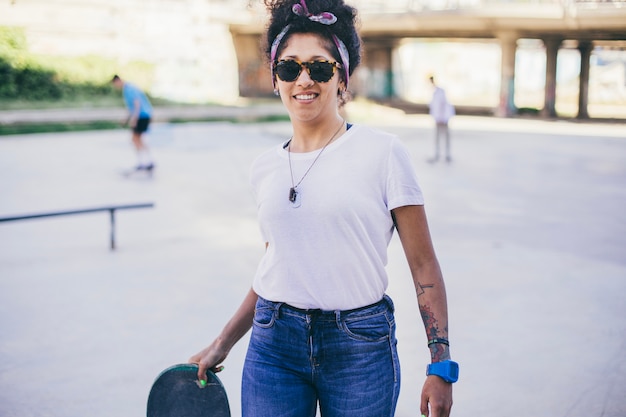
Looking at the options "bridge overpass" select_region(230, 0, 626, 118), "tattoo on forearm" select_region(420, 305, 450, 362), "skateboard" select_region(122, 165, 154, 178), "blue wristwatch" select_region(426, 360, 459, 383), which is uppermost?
"bridge overpass" select_region(230, 0, 626, 118)

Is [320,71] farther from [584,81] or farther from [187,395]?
[584,81]

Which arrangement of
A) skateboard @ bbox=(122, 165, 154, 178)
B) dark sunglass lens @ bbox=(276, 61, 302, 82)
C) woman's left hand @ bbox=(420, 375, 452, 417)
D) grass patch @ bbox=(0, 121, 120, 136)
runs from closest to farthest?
woman's left hand @ bbox=(420, 375, 452, 417)
dark sunglass lens @ bbox=(276, 61, 302, 82)
skateboard @ bbox=(122, 165, 154, 178)
grass patch @ bbox=(0, 121, 120, 136)

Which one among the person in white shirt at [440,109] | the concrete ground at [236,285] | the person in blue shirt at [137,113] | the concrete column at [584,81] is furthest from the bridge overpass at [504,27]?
the concrete ground at [236,285]

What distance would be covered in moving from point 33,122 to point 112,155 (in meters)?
7.69

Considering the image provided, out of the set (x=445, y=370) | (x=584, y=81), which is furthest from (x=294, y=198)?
(x=584, y=81)

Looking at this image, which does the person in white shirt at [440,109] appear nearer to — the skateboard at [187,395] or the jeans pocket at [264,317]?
the skateboard at [187,395]

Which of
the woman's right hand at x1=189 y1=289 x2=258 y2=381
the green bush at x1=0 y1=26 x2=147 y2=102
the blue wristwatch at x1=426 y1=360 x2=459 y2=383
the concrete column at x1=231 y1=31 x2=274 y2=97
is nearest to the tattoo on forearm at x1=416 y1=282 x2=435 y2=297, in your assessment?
the blue wristwatch at x1=426 y1=360 x2=459 y2=383

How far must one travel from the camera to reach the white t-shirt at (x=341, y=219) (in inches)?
72.3

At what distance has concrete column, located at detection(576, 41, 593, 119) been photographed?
2809 centimetres

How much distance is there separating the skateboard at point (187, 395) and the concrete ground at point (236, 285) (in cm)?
143

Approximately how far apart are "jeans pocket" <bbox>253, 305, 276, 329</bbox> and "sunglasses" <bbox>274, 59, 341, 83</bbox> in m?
0.75

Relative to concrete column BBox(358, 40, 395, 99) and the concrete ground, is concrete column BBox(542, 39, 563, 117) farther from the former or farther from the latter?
the concrete ground

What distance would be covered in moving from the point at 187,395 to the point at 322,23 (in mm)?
1407

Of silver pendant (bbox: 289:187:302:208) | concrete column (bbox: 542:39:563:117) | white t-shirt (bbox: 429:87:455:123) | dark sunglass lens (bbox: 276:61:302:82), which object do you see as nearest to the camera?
silver pendant (bbox: 289:187:302:208)
